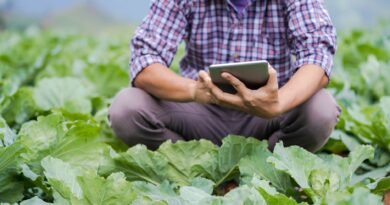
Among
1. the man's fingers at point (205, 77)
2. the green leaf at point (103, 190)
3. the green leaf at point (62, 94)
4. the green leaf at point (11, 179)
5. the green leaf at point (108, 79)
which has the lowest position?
the green leaf at point (108, 79)

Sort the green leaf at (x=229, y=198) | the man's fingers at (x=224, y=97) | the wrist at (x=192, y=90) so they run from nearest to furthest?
the green leaf at (x=229, y=198)
the man's fingers at (x=224, y=97)
the wrist at (x=192, y=90)

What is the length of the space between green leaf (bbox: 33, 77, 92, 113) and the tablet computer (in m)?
1.33

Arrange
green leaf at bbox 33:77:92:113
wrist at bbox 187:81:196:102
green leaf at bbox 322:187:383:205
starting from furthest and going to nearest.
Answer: green leaf at bbox 33:77:92:113, wrist at bbox 187:81:196:102, green leaf at bbox 322:187:383:205

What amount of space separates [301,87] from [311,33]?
10.2 inches

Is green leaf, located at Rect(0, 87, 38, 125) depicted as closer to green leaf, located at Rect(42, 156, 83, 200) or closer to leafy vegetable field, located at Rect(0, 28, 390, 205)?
leafy vegetable field, located at Rect(0, 28, 390, 205)

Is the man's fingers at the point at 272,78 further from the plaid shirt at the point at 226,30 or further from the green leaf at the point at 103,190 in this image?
the green leaf at the point at 103,190

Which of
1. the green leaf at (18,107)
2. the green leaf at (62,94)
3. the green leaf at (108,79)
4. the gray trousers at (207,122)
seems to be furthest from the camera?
the green leaf at (108,79)

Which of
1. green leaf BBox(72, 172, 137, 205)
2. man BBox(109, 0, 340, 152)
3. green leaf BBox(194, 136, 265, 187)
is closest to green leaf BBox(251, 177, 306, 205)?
green leaf BBox(72, 172, 137, 205)

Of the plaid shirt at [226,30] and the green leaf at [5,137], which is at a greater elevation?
the plaid shirt at [226,30]

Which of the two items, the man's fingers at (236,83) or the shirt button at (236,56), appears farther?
the shirt button at (236,56)

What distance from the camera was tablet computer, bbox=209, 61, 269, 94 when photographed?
8.62 ft

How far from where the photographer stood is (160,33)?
10.2ft

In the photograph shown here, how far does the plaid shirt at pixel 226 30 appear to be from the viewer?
121 inches

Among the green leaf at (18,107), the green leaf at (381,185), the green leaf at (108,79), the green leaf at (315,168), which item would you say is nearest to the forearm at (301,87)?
the green leaf at (315,168)
